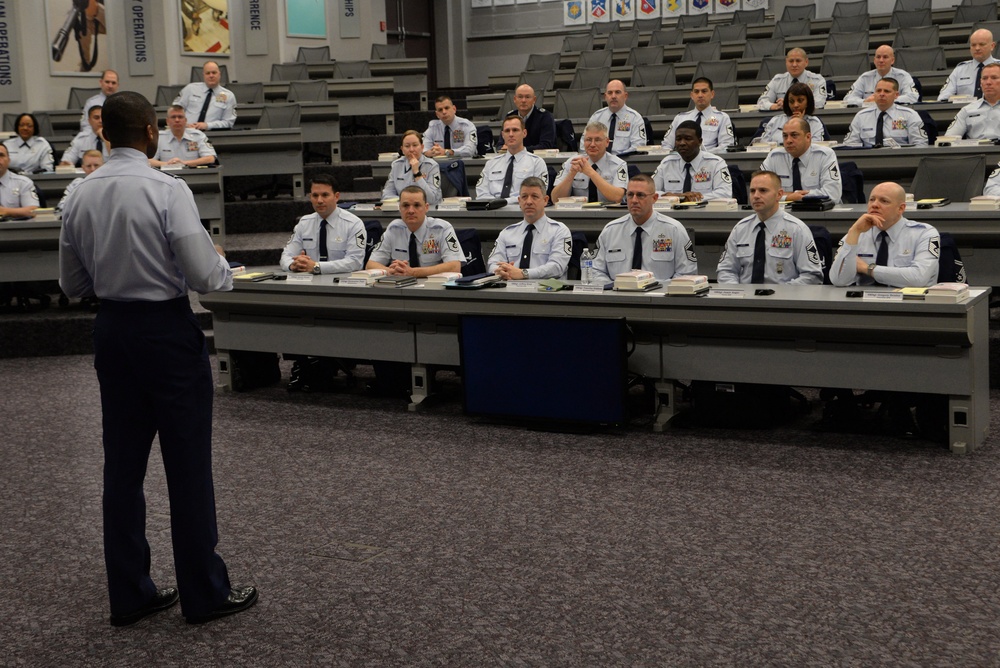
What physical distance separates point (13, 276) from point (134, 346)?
5.21 metres

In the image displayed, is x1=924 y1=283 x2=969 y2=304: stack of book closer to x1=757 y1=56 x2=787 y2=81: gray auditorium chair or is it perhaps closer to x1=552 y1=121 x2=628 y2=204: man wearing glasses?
x1=552 y1=121 x2=628 y2=204: man wearing glasses

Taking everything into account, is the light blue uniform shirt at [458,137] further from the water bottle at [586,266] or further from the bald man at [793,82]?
the water bottle at [586,266]

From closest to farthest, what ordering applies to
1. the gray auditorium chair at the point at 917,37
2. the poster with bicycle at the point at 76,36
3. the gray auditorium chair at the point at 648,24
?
1. the gray auditorium chair at the point at 917,37
2. the poster with bicycle at the point at 76,36
3. the gray auditorium chair at the point at 648,24

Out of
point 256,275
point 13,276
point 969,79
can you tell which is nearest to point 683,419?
point 256,275

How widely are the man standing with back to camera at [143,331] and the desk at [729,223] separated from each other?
12.7ft

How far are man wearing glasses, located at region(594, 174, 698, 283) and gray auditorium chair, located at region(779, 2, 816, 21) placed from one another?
9.17m

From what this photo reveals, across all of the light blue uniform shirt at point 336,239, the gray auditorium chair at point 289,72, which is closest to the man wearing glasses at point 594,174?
the light blue uniform shirt at point 336,239

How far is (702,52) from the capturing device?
12.3 metres

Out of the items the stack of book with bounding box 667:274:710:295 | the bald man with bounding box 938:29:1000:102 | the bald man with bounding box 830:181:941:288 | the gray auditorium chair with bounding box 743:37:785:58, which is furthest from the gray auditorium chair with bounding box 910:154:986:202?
the gray auditorium chair with bounding box 743:37:785:58

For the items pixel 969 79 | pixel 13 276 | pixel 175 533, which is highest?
pixel 969 79

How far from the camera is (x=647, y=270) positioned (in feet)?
18.1

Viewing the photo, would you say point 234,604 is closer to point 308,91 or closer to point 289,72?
point 308,91

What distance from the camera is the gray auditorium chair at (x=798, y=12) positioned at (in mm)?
13695

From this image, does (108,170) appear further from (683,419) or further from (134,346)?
(683,419)
